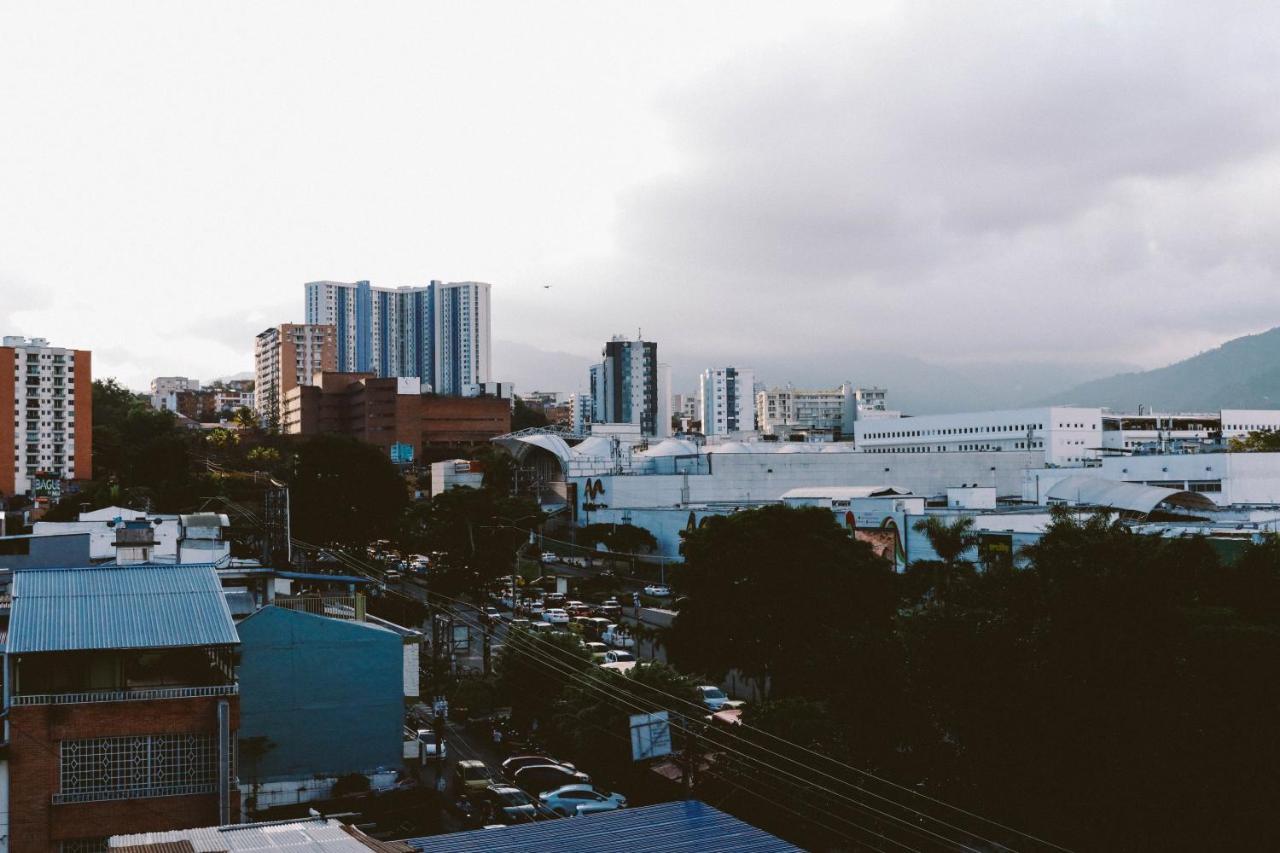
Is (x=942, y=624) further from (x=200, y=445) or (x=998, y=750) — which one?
(x=200, y=445)

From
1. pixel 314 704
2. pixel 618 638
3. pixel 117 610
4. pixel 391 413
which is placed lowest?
pixel 618 638

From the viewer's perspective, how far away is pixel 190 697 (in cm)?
1541

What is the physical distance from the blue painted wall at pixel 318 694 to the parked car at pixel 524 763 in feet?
10.7

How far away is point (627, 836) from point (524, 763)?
44.6 ft

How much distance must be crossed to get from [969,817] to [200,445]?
9204 cm

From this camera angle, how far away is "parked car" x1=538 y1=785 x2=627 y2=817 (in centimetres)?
2253

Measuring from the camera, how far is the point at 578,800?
901 inches

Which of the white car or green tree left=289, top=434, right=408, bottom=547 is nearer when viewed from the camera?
the white car

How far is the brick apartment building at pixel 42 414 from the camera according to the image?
81.2 m

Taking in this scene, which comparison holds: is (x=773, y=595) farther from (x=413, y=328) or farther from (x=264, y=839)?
(x=413, y=328)

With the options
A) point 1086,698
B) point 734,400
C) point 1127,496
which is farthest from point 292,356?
point 1086,698

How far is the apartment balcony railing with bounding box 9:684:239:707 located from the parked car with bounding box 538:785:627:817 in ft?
29.6

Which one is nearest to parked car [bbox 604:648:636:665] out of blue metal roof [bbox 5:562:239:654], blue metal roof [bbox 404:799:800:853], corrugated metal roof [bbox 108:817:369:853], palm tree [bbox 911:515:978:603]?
palm tree [bbox 911:515:978:603]

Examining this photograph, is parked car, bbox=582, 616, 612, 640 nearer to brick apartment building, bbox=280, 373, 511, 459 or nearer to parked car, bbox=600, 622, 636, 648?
parked car, bbox=600, 622, 636, 648
